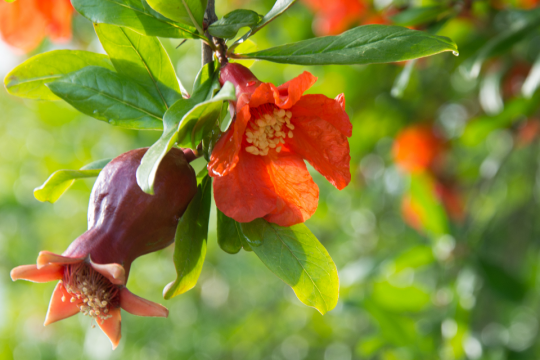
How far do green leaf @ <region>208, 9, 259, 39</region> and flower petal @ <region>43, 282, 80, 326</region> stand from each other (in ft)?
1.21

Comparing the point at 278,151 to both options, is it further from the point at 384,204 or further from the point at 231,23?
the point at 384,204

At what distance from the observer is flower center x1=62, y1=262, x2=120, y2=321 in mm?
529

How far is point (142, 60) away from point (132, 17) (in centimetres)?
7

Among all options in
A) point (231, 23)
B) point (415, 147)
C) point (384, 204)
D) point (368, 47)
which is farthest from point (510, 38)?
point (384, 204)

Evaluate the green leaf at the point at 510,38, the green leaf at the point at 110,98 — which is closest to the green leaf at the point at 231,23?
the green leaf at the point at 110,98

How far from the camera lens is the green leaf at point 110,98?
59 centimetres

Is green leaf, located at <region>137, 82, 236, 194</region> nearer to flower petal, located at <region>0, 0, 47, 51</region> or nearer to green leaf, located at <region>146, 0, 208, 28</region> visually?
green leaf, located at <region>146, 0, 208, 28</region>

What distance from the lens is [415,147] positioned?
2172mm

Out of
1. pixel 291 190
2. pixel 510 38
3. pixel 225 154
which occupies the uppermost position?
pixel 225 154

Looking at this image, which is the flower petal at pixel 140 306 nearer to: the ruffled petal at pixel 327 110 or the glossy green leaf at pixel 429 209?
the ruffled petal at pixel 327 110

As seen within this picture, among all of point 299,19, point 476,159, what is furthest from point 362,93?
point 476,159

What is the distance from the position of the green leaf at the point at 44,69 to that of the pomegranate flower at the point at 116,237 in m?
0.16

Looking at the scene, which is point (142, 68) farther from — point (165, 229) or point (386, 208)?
point (386, 208)

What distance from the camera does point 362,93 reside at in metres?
2.04
